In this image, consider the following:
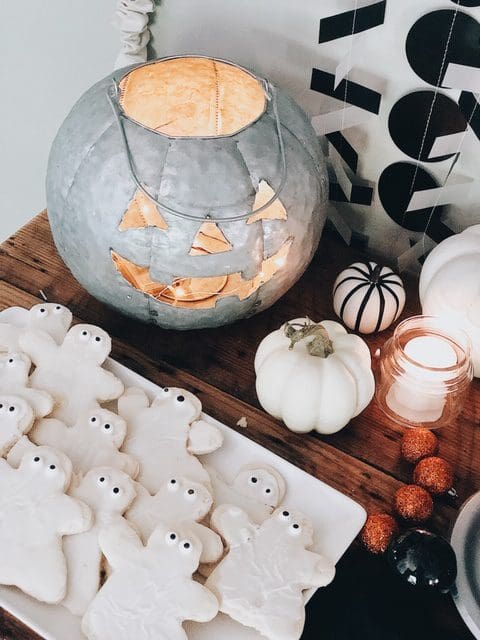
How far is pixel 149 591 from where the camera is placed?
2.06 feet

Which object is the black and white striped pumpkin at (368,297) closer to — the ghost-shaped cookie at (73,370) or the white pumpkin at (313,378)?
the white pumpkin at (313,378)

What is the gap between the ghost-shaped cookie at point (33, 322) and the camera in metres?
0.82

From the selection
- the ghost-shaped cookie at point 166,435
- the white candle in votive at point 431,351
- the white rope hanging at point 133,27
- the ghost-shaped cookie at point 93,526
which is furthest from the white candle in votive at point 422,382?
the white rope hanging at point 133,27

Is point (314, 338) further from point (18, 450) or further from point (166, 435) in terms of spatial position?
point (18, 450)

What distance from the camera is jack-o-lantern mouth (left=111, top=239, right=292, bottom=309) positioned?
808mm

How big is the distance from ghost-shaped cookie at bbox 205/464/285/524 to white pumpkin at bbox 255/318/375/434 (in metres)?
0.08

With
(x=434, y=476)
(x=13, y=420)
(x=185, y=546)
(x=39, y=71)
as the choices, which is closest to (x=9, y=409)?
(x=13, y=420)

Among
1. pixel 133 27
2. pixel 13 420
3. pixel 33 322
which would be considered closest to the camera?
pixel 13 420

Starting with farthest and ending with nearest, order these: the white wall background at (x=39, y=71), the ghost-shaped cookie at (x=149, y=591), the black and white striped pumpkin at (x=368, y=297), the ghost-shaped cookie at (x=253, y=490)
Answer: the white wall background at (x=39, y=71) → the black and white striped pumpkin at (x=368, y=297) → the ghost-shaped cookie at (x=253, y=490) → the ghost-shaped cookie at (x=149, y=591)

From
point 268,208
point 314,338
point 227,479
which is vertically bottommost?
point 227,479

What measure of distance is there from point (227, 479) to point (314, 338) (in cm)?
17

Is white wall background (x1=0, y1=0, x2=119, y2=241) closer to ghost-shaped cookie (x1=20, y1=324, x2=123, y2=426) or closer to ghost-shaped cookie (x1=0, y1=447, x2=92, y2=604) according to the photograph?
ghost-shaped cookie (x1=20, y1=324, x2=123, y2=426)

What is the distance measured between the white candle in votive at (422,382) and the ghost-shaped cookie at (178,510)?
0.25 m

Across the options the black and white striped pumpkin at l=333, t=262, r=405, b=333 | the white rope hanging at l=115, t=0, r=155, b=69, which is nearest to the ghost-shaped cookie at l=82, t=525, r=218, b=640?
the black and white striped pumpkin at l=333, t=262, r=405, b=333
